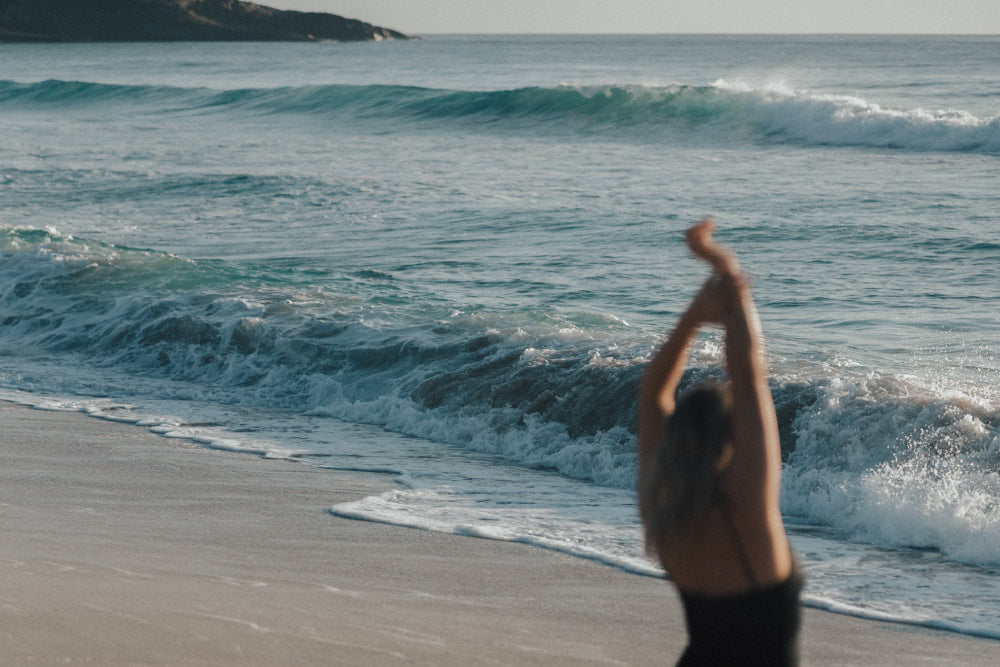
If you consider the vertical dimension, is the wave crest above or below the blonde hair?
above

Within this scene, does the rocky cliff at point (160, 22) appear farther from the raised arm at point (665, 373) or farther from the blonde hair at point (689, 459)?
the blonde hair at point (689, 459)

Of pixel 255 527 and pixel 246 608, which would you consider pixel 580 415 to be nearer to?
pixel 255 527

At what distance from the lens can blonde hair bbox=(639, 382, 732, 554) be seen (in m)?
2.17

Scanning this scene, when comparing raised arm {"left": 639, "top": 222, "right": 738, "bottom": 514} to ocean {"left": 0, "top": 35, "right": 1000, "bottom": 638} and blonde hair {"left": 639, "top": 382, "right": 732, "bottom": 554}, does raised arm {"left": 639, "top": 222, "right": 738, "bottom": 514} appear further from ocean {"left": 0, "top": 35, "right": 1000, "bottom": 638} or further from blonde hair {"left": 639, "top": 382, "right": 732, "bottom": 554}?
ocean {"left": 0, "top": 35, "right": 1000, "bottom": 638}

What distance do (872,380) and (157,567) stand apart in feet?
16.6

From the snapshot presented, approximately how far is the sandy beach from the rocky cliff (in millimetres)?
139542

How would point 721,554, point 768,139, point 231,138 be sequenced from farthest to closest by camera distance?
point 231,138, point 768,139, point 721,554

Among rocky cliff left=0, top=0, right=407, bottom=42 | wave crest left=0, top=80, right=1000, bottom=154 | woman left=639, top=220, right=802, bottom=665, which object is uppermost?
rocky cliff left=0, top=0, right=407, bottom=42

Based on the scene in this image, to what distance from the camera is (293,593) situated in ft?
15.4

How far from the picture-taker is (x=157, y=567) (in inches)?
196

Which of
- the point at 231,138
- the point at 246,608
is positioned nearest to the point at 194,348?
the point at 246,608

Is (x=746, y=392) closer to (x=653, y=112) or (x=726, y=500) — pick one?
(x=726, y=500)

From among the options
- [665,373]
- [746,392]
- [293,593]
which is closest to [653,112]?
[293,593]

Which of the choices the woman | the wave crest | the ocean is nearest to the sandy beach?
the ocean
